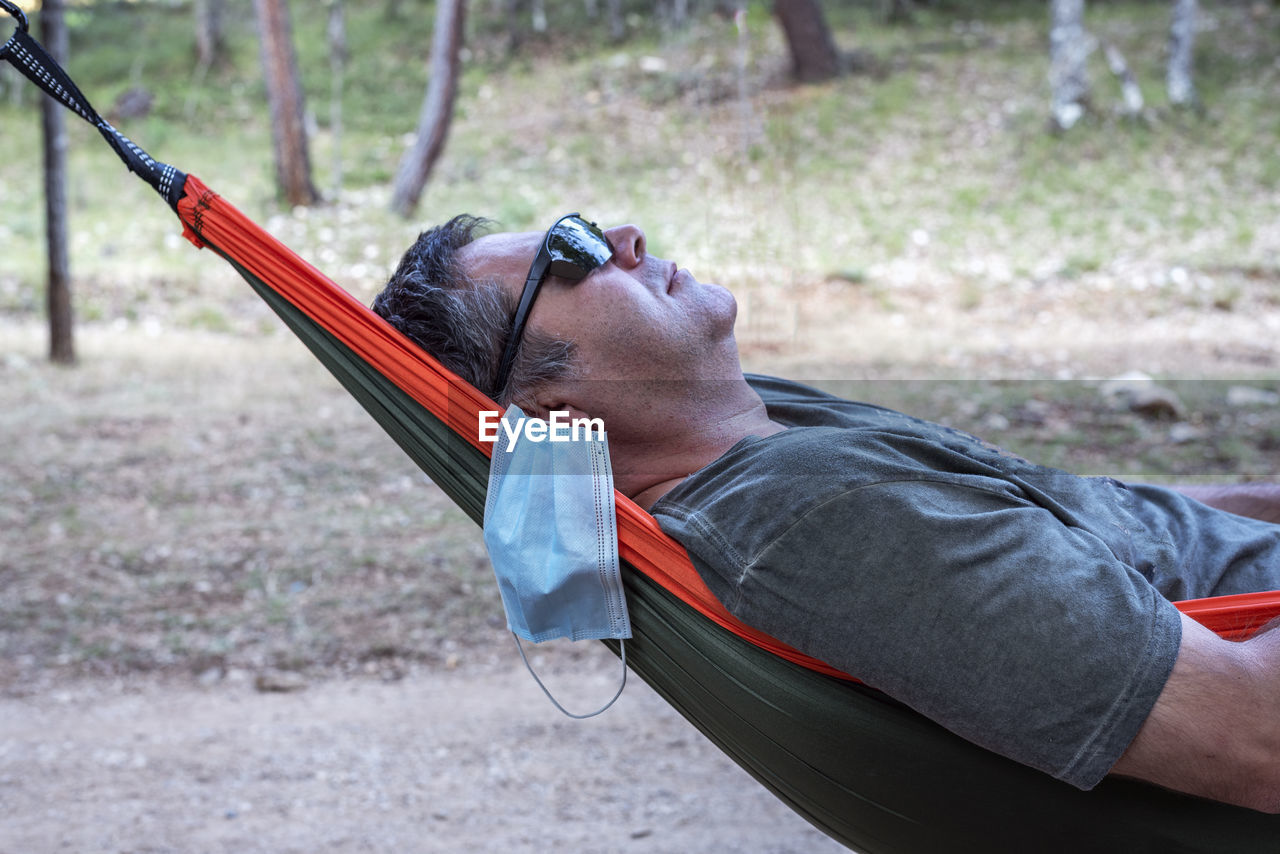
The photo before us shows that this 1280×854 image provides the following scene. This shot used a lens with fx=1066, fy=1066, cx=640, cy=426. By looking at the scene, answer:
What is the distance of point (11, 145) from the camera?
1327 cm

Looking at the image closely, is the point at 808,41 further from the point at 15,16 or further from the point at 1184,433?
the point at 15,16

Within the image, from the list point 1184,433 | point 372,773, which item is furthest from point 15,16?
point 1184,433

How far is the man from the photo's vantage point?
1.00 m

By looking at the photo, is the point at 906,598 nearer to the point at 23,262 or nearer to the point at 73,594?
the point at 73,594

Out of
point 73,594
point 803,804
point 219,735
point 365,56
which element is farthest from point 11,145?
point 803,804

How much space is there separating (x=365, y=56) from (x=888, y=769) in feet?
50.6

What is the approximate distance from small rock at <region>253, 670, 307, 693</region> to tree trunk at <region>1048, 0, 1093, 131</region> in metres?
10.1

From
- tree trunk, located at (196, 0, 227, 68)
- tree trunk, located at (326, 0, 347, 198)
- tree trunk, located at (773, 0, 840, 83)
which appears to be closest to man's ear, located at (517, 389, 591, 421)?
tree trunk, located at (326, 0, 347, 198)

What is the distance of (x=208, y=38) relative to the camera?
620 inches

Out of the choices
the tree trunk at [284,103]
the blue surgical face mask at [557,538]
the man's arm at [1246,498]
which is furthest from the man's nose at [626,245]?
the tree trunk at [284,103]

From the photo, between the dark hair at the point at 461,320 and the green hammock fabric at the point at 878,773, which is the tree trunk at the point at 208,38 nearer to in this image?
the dark hair at the point at 461,320

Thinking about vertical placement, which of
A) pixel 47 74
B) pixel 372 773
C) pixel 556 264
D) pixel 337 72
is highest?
pixel 337 72

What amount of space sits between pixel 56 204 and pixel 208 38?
37.3ft

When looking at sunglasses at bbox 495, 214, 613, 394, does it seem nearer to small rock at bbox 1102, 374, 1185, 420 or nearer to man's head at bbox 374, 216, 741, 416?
man's head at bbox 374, 216, 741, 416
